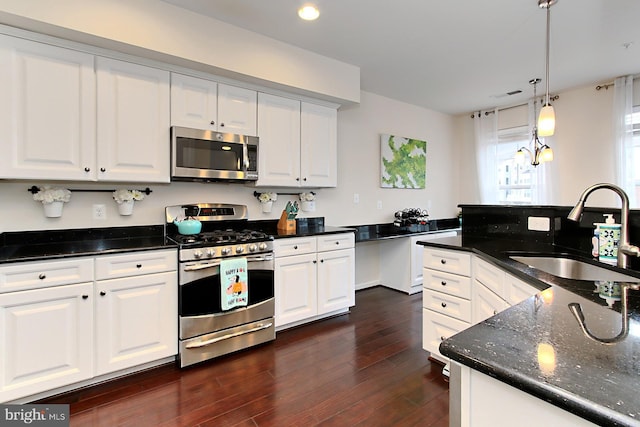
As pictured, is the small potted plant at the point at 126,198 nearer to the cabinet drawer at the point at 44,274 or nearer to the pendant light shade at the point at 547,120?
the cabinet drawer at the point at 44,274

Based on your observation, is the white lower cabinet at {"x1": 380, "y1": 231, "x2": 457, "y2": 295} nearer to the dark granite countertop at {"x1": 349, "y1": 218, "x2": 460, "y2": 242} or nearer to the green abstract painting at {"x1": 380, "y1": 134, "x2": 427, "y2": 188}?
the dark granite countertop at {"x1": 349, "y1": 218, "x2": 460, "y2": 242}

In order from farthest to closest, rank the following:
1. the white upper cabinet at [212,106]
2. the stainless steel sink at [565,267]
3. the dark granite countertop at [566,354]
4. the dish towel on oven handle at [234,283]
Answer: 1. the white upper cabinet at [212,106]
2. the dish towel on oven handle at [234,283]
3. the stainless steel sink at [565,267]
4. the dark granite countertop at [566,354]

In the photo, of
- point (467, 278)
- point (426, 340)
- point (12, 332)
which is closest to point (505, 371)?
point (467, 278)

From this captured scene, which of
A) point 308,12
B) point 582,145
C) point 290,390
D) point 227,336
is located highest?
point 308,12

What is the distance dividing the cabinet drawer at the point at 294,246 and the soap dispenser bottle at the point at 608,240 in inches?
81.2

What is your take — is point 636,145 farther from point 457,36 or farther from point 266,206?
point 266,206

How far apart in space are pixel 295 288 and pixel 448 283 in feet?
4.37

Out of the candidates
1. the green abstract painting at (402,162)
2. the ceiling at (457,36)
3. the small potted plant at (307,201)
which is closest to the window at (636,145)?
the ceiling at (457,36)

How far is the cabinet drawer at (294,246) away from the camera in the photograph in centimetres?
283

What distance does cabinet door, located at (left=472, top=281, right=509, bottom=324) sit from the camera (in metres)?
1.83

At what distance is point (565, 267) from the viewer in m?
1.89

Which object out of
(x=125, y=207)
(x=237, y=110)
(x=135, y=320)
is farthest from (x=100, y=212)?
(x=237, y=110)

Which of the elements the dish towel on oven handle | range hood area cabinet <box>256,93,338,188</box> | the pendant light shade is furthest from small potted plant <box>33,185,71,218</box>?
the pendant light shade

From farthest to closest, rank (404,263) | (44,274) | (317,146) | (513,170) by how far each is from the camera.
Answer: (513,170), (404,263), (317,146), (44,274)
